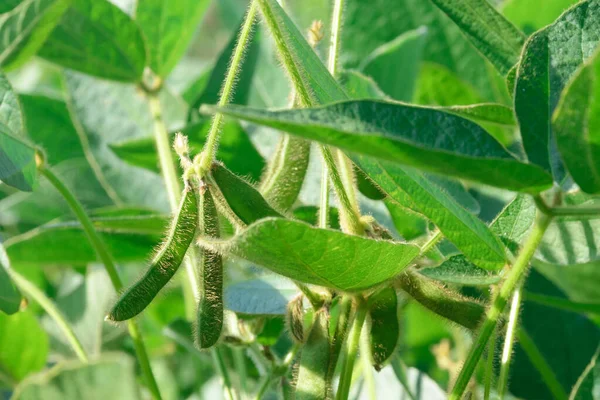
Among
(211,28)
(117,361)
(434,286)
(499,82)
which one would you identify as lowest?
(211,28)

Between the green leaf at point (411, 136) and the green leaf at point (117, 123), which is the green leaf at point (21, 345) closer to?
the green leaf at point (117, 123)

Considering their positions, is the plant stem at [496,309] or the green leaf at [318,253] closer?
the green leaf at [318,253]

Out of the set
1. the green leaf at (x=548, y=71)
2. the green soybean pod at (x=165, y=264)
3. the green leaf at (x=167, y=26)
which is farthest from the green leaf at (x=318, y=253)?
the green leaf at (x=167, y=26)

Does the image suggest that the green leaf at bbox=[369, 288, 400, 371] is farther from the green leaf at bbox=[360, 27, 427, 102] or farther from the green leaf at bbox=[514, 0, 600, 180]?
the green leaf at bbox=[360, 27, 427, 102]

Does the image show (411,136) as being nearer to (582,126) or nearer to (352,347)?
(582,126)

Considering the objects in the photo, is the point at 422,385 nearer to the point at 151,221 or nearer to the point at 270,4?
the point at 151,221

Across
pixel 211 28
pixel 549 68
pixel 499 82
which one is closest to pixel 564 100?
pixel 549 68

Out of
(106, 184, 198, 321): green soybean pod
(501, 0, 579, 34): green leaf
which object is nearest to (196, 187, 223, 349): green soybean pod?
(106, 184, 198, 321): green soybean pod
